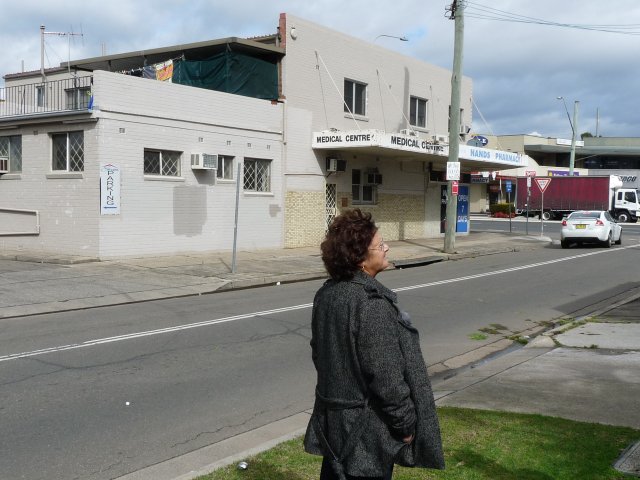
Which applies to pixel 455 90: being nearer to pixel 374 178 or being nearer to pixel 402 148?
pixel 402 148

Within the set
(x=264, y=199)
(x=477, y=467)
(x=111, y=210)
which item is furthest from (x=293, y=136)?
(x=477, y=467)

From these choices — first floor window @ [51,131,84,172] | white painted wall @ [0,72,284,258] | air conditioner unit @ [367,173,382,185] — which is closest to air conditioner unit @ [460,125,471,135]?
air conditioner unit @ [367,173,382,185]

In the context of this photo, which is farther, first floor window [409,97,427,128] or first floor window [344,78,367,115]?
first floor window [409,97,427,128]

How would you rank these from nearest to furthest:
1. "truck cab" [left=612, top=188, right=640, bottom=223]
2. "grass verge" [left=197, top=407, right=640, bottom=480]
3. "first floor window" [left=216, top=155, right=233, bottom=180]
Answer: "grass verge" [left=197, top=407, right=640, bottom=480] → "first floor window" [left=216, top=155, right=233, bottom=180] → "truck cab" [left=612, top=188, right=640, bottom=223]

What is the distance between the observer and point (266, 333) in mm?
9914

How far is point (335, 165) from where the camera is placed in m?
24.5

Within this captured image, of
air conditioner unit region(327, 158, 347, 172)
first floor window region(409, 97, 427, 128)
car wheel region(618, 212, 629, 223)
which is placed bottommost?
car wheel region(618, 212, 629, 223)

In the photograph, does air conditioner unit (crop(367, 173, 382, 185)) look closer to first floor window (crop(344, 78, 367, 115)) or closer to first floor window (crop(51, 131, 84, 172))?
Answer: first floor window (crop(344, 78, 367, 115))

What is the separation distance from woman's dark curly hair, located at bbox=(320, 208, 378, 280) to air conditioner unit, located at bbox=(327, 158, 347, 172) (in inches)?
839

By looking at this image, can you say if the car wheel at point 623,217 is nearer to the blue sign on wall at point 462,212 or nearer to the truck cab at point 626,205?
the truck cab at point 626,205

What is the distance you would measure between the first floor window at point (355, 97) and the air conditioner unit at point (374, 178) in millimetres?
2356

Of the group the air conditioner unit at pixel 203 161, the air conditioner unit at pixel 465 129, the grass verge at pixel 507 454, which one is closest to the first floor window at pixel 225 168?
the air conditioner unit at pixel 203 161

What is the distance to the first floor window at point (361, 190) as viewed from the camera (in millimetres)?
26516

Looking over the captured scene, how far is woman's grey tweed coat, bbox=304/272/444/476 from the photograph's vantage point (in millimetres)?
2979
